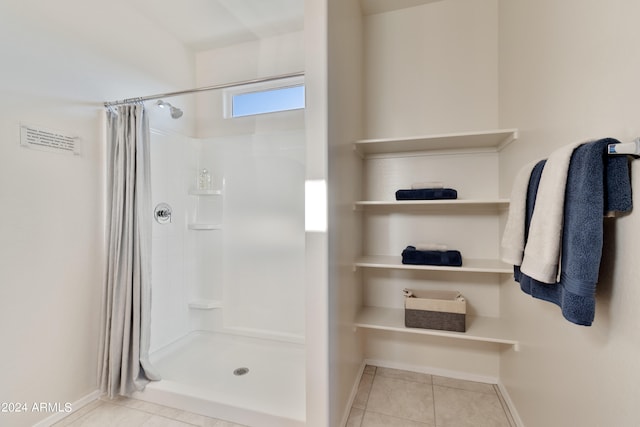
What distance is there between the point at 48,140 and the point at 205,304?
1.70 m

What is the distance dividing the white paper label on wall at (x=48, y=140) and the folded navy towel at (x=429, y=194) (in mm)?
2081

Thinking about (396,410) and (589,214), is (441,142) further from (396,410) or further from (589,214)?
(396,410)

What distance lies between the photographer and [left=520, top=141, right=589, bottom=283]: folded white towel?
0.90 m

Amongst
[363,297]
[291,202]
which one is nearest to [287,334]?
[363,297]

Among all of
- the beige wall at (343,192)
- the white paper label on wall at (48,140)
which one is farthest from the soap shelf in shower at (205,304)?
the white paper label on wall at (48,140)

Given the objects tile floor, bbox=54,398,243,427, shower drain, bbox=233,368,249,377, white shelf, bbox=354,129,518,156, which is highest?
white shelf, bbox=354,129,518,156

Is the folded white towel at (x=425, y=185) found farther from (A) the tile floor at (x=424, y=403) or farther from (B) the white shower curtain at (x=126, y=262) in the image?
(B) the white shower curtain at (x=126, y=262)

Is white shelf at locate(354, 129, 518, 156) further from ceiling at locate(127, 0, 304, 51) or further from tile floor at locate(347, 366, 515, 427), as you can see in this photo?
tile floor at locate(347, 366, 515, 427)

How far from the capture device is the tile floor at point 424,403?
1649 millimetres

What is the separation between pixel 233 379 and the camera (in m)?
2.02

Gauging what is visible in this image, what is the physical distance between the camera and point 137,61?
7.16ft

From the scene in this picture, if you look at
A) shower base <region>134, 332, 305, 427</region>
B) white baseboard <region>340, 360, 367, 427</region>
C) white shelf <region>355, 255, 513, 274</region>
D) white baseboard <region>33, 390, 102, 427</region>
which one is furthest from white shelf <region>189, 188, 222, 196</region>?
white baseboard <region>340, 360, 367, 427</region>

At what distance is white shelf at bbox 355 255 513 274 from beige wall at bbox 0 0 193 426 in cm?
178

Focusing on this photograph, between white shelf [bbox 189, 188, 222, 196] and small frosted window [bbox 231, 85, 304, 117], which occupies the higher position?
small frosted window [bbox 231, 85, 304, 117]
